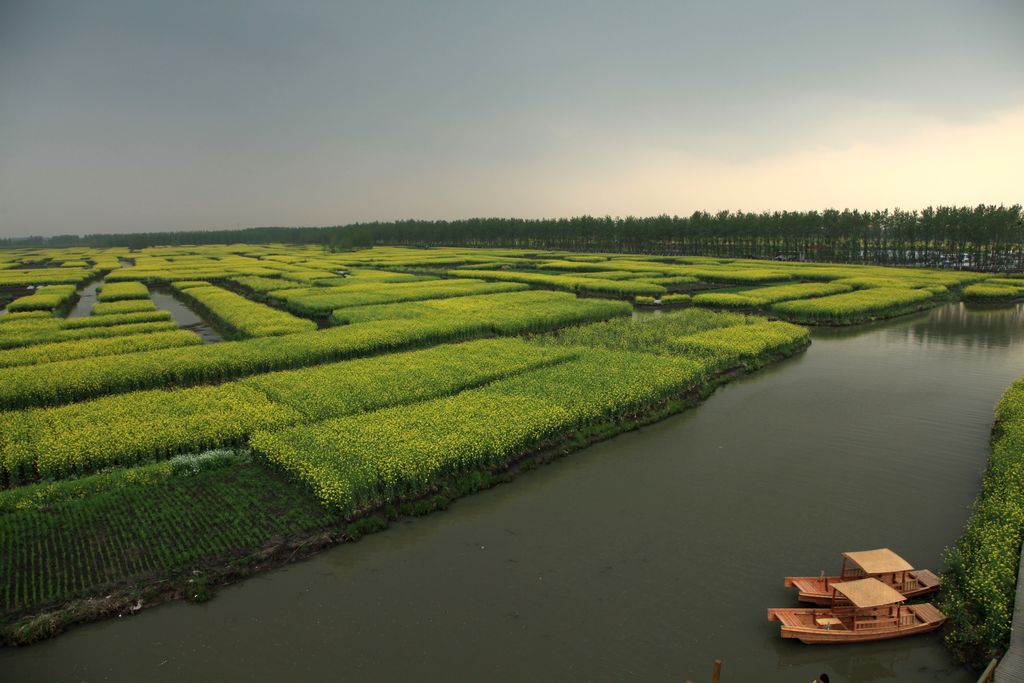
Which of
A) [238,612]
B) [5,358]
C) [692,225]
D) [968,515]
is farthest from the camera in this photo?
[692,225]

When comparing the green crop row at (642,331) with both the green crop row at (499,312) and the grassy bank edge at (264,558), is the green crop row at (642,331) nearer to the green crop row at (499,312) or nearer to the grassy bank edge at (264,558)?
the green crop row at (499,312)

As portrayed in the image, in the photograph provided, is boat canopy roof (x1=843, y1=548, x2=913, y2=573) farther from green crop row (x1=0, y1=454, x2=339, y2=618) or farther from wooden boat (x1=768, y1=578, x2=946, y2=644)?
green crop row (x1=0, y1=454, x2=339, y2=618)

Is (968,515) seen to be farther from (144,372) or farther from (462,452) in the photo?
(144,372)

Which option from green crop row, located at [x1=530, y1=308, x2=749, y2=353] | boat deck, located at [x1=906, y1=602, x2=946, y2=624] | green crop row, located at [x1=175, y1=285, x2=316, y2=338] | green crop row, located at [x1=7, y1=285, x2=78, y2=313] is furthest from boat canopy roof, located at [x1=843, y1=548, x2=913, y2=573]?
green crop row, located at [x1=7, y1=285, x2=78, y2=313]

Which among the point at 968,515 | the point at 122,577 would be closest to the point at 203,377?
the point at 122,577

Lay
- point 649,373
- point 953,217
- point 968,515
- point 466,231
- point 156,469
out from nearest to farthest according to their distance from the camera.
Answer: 1. point 968,515
2. point 156,469
3. point 649,373
4. point 953,217
5. point 466,231

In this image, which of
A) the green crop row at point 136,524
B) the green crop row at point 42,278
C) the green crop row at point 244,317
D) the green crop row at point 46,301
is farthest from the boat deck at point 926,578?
the green crop row at point 42,278

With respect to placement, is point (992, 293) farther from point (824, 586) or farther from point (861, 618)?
point (861, 618)
